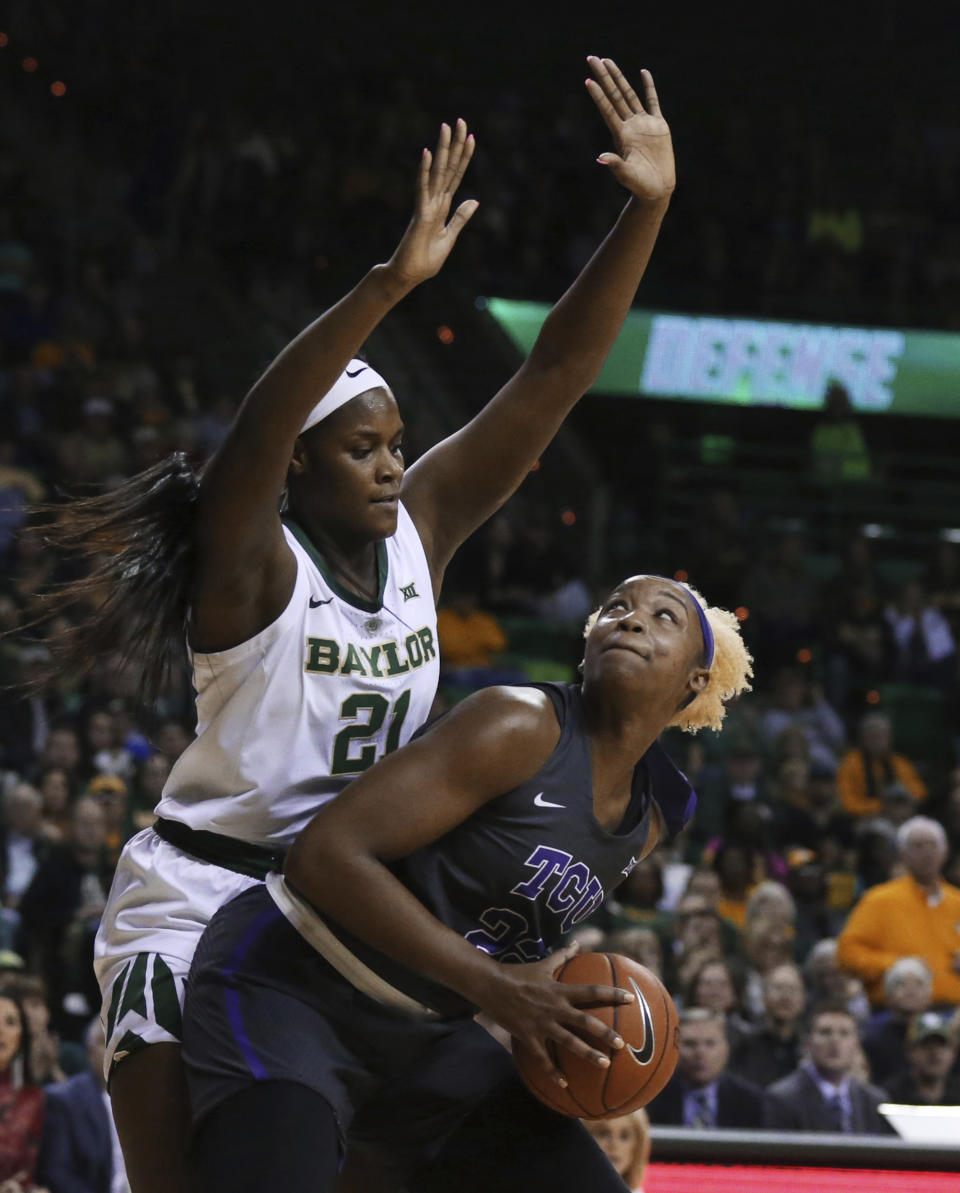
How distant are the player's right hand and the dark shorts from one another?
0.90 feet

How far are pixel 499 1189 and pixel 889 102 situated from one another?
13786 mm

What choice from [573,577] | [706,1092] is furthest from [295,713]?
[573,577]

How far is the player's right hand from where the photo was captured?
7.86 ft

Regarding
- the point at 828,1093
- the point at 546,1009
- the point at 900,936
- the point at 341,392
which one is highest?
the point at 341,392

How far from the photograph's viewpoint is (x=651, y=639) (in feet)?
8.91

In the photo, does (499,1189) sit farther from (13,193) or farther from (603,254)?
(13,193)

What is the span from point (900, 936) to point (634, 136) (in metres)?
4.73

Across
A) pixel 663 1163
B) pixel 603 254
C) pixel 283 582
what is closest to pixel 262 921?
pixel 283 582

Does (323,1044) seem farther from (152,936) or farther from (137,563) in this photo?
(137,563)

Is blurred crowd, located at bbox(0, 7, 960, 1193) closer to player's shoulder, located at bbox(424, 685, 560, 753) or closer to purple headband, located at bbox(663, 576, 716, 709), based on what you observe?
player's shoulder, located at bbox(424, 685, 560, 753)

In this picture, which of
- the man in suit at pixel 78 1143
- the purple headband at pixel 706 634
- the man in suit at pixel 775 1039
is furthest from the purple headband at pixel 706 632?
the man in suit at pixel 775 1039

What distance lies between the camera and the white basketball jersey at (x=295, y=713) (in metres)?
2.66

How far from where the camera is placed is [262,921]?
2.61 meters

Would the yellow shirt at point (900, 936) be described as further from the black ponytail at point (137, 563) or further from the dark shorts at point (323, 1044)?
the black ponytail at point (137, 563)
